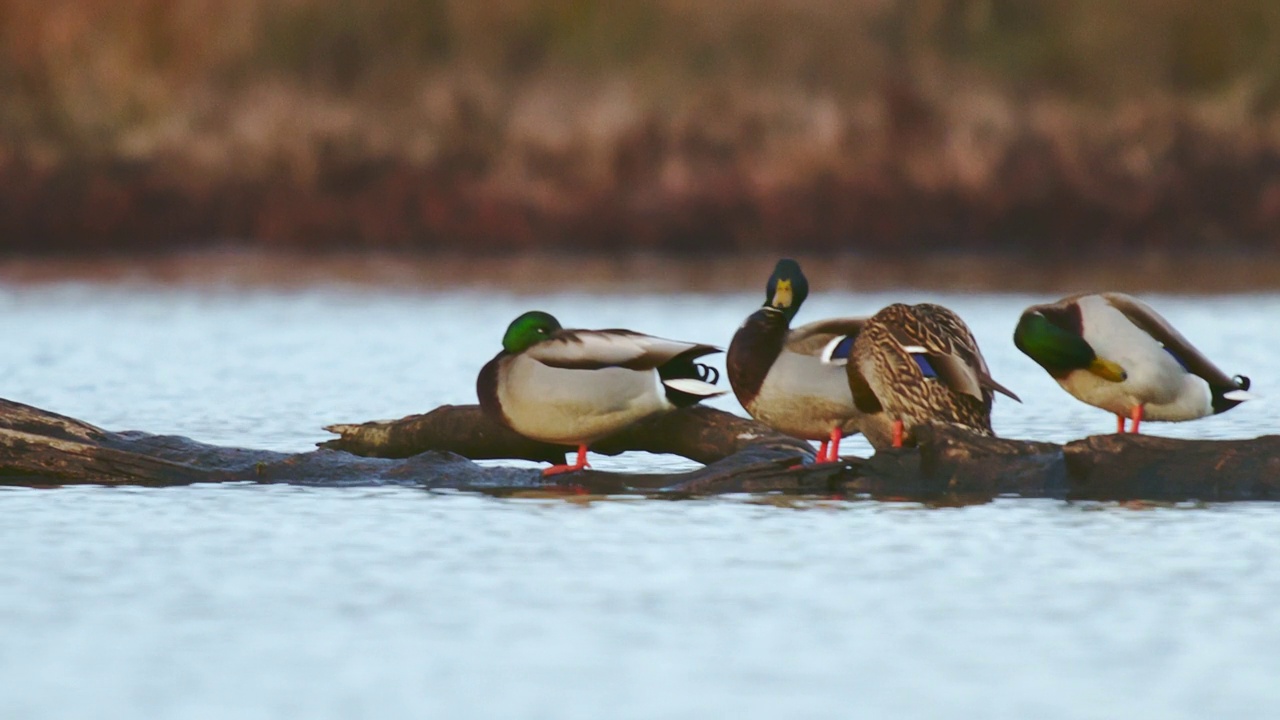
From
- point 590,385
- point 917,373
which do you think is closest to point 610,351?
point 590,385

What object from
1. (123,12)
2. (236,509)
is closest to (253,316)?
(123,12)

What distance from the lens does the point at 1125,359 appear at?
969cm

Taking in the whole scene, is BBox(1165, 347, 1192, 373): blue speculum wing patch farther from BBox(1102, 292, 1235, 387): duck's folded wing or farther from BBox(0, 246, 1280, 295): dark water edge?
BBox(0, 246, 1280, 295): dark water edge

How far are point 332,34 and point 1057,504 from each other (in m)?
23.9

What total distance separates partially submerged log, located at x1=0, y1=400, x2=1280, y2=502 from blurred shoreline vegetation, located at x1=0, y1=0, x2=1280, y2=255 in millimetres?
17091

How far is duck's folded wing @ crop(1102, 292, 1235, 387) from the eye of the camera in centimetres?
974

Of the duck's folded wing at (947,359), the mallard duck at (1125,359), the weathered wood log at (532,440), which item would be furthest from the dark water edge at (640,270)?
the duck's folded wing at (947,359)

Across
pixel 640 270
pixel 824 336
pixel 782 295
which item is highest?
pixel 640 270

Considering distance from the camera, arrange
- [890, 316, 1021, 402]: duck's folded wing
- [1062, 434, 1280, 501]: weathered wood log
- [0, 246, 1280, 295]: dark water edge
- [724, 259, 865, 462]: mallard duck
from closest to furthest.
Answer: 1. [1062, 434, 1280, 501]: weathered wood log
2. [890, 316, 1021, 402]: duck's folded wing
3. [724, 259, 865, 462]: mallard duck
4. [0, 246, 1280, 295]: dark water edge

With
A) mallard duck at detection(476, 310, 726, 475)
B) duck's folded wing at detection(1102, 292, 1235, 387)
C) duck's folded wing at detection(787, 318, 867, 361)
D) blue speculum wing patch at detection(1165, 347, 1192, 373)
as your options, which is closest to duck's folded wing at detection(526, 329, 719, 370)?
mallard duck at detection(476, 310, 726, 475)

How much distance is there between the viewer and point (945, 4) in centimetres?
3288

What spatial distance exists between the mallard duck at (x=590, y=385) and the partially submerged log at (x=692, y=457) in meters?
0.20

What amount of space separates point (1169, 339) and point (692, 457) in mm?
1998

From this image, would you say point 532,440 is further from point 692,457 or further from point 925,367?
point 925,367
